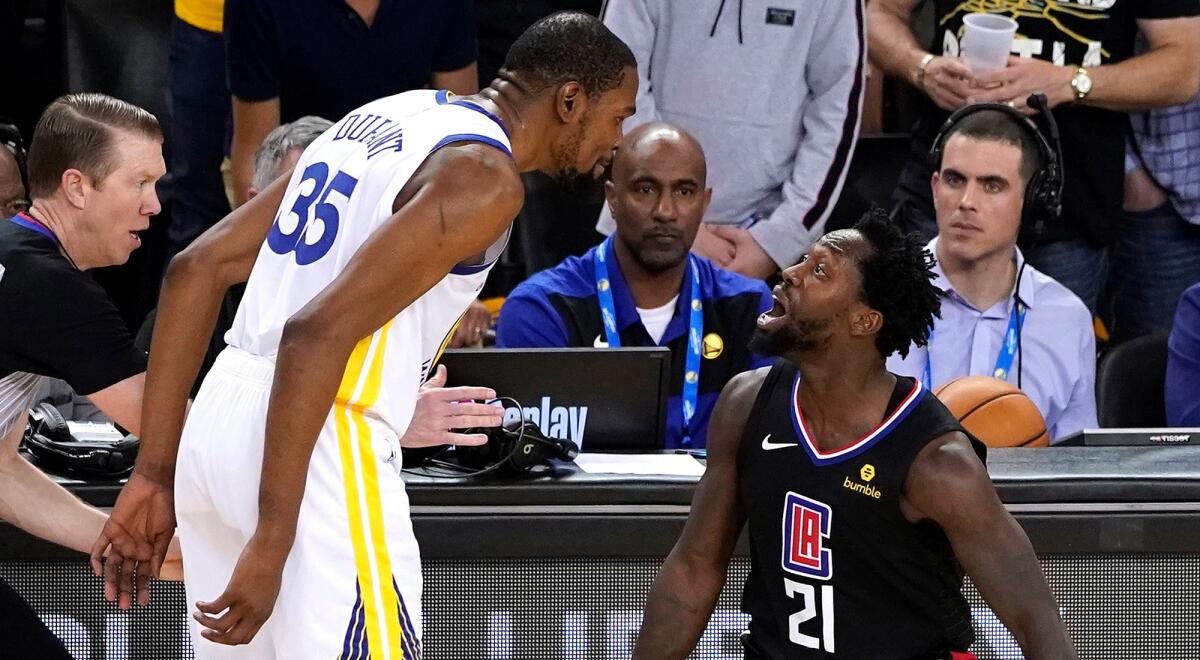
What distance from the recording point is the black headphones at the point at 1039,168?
4.77 metres

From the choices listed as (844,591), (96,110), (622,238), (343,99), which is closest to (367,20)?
(343,99)

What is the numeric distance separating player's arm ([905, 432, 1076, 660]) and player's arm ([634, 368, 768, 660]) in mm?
391

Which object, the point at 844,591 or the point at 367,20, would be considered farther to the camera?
the point at 367,20

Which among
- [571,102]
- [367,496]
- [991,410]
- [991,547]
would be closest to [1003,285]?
[991,410]

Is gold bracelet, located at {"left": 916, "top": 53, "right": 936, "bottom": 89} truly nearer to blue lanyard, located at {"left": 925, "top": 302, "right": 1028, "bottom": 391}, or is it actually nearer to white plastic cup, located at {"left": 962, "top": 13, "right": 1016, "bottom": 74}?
white plastic cup, located at {"left": 962, "top": 13, "right": 1016, "bottom": 74}

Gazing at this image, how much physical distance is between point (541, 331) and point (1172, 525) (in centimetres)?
181

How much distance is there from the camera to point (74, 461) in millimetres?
3402

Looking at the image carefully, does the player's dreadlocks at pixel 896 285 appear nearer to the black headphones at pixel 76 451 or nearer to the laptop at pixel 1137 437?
the laptop at pixel 1137 437

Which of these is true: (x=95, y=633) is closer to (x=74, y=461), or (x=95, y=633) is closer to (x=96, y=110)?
(x=74, y=461)

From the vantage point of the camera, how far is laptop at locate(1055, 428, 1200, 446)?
12.3 ft

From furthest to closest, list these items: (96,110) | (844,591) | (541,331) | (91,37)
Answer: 1. (91,37)
2. (541,331)
3. (96,110)
4. (844,591)

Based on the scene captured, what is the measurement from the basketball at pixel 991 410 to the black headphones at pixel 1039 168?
1.06 m

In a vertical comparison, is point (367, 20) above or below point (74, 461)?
above

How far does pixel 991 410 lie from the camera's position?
12.6 ft
